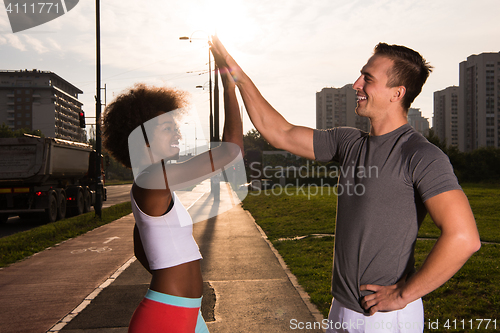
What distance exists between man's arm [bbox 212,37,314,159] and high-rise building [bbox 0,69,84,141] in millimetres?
129280

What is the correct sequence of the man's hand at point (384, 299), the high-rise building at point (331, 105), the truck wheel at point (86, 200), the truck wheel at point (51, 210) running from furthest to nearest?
the high-rise building at point (331, 105), the truck wheel at point (86, 200), the truck wheel at point (51, 210), the man's hand at point (384, 299)

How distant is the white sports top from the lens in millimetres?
1851

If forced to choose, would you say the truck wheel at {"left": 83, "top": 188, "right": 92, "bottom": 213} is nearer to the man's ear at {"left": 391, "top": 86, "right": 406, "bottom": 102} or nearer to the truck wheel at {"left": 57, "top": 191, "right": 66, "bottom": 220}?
the truck wheel at {"left": 57, "top": 191, "right": 66, "bottom": 220}

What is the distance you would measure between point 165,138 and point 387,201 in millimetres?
1163

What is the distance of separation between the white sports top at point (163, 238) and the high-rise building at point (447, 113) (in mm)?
117232

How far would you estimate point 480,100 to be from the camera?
90.2 metres

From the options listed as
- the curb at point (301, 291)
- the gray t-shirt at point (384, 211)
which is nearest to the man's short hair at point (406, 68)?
the gray t-shirt at point (384, 211)

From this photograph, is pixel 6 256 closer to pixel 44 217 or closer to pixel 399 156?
pixel 44 217

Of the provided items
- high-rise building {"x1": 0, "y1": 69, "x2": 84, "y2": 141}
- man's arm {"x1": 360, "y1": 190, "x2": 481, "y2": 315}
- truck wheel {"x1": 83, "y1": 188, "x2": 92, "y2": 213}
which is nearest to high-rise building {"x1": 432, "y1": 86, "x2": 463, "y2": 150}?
high-rise building {"x1": 0, "y1": 69, "x2": 84, "y2": 141}

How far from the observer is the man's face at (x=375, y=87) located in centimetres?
197

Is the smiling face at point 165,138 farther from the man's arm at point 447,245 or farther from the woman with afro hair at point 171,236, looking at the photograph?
the man's arm at point 447,245

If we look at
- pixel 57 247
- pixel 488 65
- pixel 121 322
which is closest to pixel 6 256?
pixel 57 247

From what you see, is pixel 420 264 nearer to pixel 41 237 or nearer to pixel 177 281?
pixel 177 281

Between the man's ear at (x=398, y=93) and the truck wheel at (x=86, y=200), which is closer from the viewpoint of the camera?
the man's ear at (x=398, y=93)
